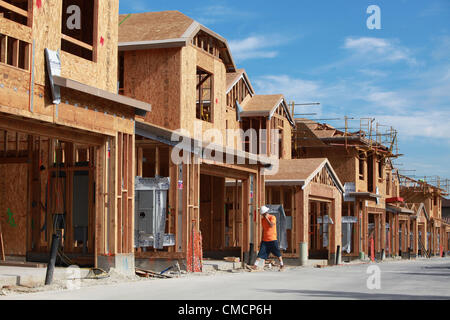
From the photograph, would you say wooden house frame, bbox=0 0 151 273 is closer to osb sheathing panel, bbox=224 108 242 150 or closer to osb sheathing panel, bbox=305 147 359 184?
osb sheathing panel, bbox=224 108 242 150

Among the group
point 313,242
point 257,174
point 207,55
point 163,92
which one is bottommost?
point 313,242

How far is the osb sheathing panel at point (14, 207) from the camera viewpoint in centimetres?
2008

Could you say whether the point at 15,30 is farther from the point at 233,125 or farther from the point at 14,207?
the point at 233,125

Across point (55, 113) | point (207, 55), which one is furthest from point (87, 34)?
point (207, 55)

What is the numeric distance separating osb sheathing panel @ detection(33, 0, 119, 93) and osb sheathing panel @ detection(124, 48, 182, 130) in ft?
20.7

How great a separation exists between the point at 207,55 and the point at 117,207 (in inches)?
420

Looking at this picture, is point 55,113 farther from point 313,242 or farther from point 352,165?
point 352,165

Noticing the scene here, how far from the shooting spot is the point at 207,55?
2648 centimetres

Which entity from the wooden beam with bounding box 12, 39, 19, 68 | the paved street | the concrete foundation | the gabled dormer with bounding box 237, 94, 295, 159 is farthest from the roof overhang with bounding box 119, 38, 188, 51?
the paved street

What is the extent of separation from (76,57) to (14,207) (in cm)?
593

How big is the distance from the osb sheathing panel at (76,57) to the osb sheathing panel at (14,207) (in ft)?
15.1

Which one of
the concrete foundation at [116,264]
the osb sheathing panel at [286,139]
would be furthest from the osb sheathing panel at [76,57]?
the osb sheathing panel at [286,139]

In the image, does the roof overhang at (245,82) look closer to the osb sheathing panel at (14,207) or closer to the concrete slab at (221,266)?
the concrete slab at (221,266)

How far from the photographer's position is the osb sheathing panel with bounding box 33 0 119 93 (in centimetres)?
1507
